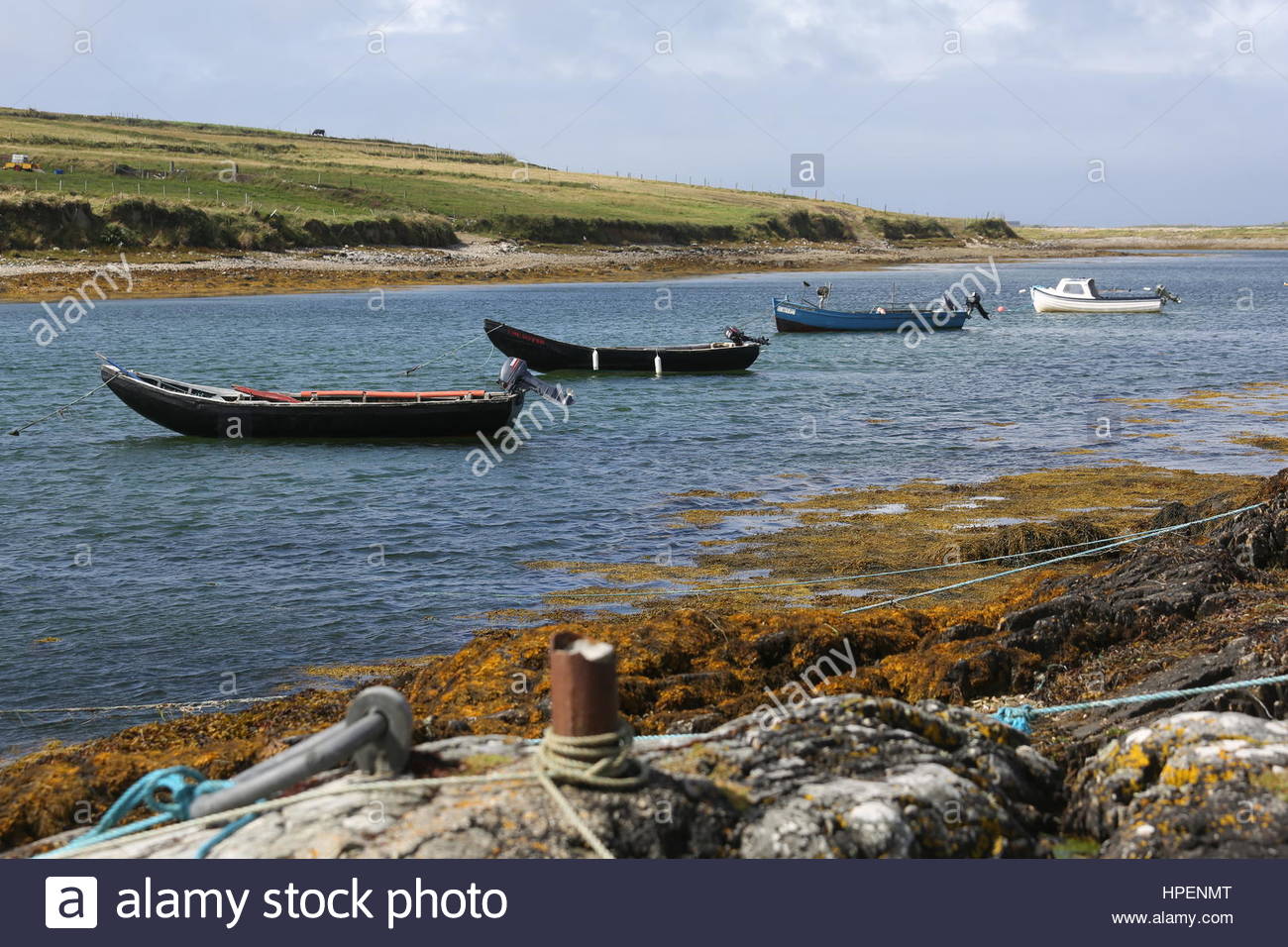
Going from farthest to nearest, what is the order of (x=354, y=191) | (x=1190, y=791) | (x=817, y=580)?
1. (x=354, y=191)
2. (x=817, y=580)
3. (x=1190, y=791)

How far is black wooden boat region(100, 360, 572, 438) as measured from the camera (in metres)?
29.7

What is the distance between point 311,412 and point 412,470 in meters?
4.25

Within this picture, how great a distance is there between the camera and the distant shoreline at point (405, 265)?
257ft

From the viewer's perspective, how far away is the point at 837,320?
60.8 metres

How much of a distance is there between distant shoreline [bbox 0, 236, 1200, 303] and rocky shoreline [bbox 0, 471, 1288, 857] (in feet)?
229

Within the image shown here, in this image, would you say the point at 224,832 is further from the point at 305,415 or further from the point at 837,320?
the point at 837,320

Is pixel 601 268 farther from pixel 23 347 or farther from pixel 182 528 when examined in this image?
pixel 182 528

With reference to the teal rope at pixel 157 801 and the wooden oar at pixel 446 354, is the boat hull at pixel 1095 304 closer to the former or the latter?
the wooden oar at pixel 446 354

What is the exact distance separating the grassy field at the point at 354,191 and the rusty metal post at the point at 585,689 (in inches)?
3414

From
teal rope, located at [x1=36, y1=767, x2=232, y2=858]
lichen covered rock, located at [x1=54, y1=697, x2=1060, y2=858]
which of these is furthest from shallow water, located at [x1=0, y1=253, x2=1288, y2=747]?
lichen covered rock, located at [x1=54, y1=697, x2=1060, y2=858]

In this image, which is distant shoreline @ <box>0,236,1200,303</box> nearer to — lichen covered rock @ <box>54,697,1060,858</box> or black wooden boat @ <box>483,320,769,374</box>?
black wooden boat @ <box>483,320,769,374</box>

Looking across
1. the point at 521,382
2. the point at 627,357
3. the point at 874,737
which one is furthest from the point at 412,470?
the point at 874,737

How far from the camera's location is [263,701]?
41.9 feet

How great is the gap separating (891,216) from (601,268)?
80452 mm
